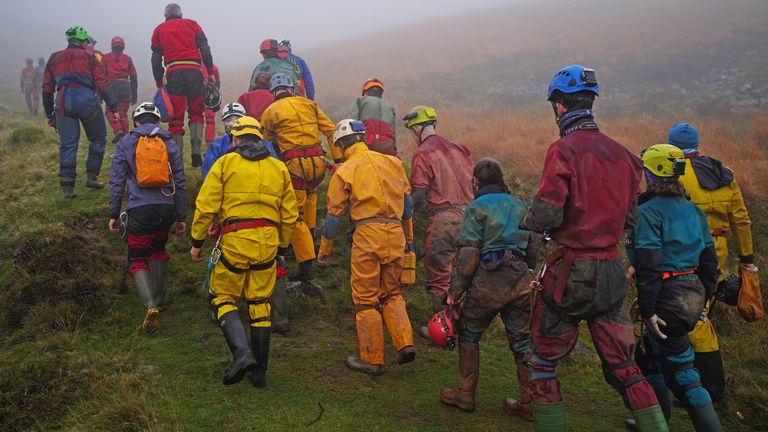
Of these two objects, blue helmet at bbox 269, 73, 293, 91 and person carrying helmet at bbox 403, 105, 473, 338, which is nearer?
Result: person carrying helmet at bbox 403, 105, 473, 338

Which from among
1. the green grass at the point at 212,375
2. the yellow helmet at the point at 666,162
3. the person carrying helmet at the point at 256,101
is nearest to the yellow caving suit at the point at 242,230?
the green grass at the point at 212,375

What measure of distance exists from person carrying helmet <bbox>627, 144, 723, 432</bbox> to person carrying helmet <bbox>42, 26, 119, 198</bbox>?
7.93 meters

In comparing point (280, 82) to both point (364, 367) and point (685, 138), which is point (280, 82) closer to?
point (364, 367)

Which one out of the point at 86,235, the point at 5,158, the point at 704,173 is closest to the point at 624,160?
the point at 704,173

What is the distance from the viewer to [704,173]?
4.75m

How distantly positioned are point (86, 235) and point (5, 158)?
240 inches

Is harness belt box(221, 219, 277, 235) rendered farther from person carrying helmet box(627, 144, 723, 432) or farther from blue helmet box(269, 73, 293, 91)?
person carrying helmet box(627, 144, 723, 432)

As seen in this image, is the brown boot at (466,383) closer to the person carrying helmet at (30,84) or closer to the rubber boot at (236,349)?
the rubber boot at (236,349)

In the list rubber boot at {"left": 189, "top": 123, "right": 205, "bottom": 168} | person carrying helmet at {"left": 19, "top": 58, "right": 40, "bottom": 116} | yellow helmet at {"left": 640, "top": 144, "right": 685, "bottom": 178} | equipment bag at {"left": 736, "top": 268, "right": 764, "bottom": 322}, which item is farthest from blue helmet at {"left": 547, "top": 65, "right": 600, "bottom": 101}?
person carrying helmet at {"left": 19, "top": 58, "right": 40, "bottom": 116}

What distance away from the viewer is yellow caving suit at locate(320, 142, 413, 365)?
16.1 feet

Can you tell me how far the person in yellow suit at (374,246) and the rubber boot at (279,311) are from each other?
0.88m

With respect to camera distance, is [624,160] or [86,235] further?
[86,235]

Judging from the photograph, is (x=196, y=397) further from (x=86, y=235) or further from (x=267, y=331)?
(x=86, y=235)

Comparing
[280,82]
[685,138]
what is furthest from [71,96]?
[685,138]
